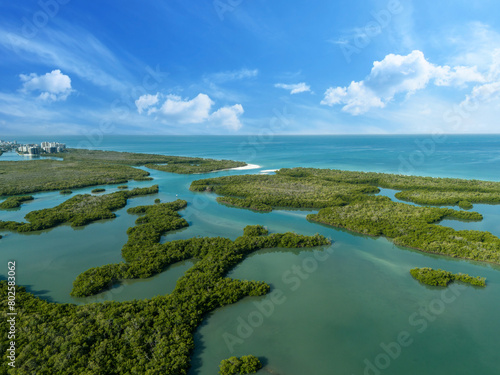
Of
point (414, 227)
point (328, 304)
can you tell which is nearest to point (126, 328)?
point (328, 304)

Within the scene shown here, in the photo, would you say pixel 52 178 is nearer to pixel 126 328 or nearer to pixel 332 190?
pixel 126 328

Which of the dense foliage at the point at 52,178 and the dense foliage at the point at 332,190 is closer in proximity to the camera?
the dense foliage at the point at 332,190

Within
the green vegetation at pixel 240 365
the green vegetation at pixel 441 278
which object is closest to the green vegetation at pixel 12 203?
the green vegetation at pixel 240 365

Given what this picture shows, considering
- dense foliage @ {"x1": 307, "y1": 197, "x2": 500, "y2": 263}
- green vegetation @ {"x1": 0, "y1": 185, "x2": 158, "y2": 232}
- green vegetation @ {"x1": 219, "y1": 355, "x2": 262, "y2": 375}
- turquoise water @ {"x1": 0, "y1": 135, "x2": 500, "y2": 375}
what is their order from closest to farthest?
green vegetation @ {"x1": 219, "y1": 355, "x2": 262, "y2": 375} → turquoise water @ {"x1": 0, "y1": 135, "x2": 500, "y2": 375} → dense foliage @ {"x1": 307, "y1": 197, "x2": 500, "y2": 263} → green vegetation @ {"x1": 0, "y1": 185, "x2": 158, "y2": 232}

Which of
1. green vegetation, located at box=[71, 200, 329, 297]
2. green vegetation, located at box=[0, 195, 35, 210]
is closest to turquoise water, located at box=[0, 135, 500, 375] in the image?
green vegetation, located at box=[71, 200, 329, 297]

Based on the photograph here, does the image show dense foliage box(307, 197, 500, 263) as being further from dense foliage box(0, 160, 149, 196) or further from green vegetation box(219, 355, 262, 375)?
dense foliage box(0, 160, 149, 196)

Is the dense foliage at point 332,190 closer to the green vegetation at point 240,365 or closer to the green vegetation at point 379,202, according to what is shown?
the green vegetation at point 379,202

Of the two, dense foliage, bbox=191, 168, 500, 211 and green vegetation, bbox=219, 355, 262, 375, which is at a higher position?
dense foliage, bbox=191, 168, 500, 211

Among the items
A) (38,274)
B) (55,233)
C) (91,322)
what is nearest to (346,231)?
(91,322)
